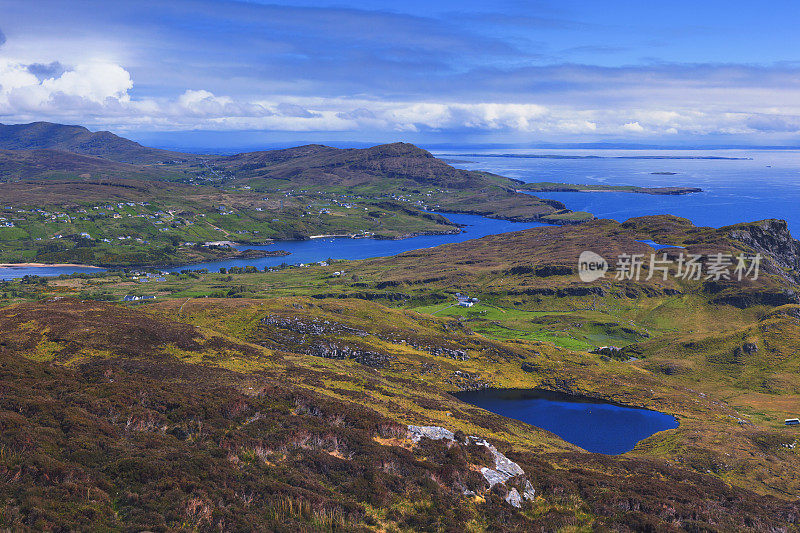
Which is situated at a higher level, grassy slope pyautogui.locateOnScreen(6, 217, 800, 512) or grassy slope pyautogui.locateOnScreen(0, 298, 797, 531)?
grassy slope pyautogui.locateOnScreen(0, 298, 797, 531)

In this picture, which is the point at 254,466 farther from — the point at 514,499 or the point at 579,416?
the point at 579,416

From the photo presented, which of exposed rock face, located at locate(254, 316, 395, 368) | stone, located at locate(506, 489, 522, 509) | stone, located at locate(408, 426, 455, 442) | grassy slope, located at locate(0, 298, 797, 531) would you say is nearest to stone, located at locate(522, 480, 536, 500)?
stone, located at locate(506, 489, 522, 509)

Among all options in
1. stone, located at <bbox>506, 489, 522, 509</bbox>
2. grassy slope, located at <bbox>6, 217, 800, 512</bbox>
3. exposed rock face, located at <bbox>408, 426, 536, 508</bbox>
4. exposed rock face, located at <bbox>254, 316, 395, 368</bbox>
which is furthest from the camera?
exposed rock face, located at <bbox>254, 316, 395, 368</bbox>

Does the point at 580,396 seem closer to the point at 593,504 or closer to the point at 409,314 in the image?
the point at 409,314

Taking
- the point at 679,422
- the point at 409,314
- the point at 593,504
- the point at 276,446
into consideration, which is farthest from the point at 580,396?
the point at 276,446

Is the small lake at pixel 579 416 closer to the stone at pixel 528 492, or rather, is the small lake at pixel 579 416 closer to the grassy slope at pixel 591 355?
the grassy slope at pixel 591 355

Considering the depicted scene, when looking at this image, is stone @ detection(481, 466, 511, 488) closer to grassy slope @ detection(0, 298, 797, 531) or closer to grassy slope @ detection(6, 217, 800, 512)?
grassy slope @ detection(0, 298, 797, 531)

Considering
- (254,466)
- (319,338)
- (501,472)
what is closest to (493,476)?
(501,472)
